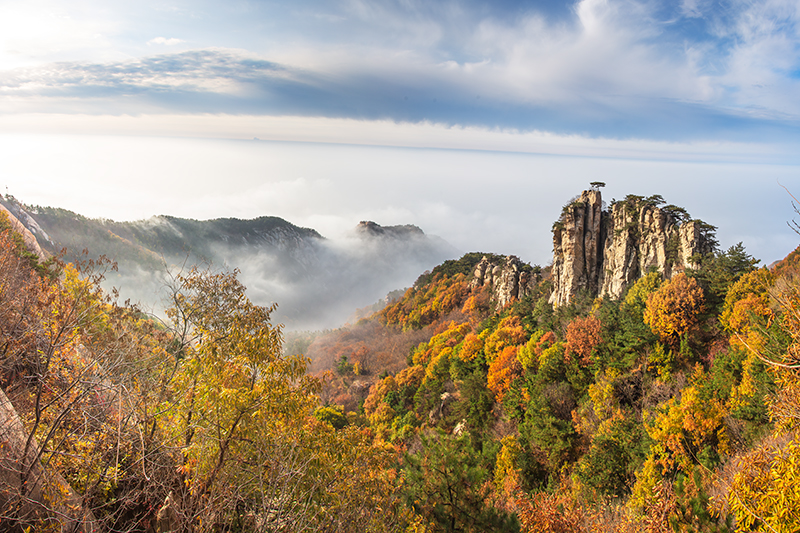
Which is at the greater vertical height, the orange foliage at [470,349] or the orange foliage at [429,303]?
the orange foliage at [470,349]

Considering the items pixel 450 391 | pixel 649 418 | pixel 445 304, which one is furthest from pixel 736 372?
pixel 445 304

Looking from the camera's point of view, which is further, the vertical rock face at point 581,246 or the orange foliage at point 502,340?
the vertical rock face at point 581,246

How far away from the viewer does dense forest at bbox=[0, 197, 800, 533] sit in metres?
7.48

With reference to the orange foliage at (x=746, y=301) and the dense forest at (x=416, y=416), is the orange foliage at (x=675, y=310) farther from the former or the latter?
the orange foliage at (x=746, y=301)

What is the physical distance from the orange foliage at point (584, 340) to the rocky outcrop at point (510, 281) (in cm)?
1949

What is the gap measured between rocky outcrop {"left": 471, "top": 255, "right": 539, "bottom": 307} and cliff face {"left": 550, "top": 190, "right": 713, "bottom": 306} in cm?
979

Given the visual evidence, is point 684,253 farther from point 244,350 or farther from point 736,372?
point 244,350

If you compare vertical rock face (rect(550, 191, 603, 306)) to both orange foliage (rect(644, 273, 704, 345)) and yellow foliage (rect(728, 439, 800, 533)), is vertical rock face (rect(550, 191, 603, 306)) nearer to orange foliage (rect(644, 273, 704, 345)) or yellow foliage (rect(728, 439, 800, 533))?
orange foliage (rect(644, 273, 704, 345))

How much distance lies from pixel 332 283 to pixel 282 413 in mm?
191908

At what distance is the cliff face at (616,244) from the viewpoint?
34828 mm

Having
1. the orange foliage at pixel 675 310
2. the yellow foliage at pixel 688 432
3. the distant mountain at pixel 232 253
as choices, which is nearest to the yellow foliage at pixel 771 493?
the yellow foliage at pixel 688 432

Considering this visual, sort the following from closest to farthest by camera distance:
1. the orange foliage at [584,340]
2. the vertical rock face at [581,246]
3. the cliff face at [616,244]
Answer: the orange foliage at [584,340] < the cliff face at [616,244] < the vertical rock face at [581,246]

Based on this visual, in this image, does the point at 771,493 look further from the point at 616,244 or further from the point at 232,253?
the point at 232,253

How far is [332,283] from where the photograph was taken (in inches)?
7781
